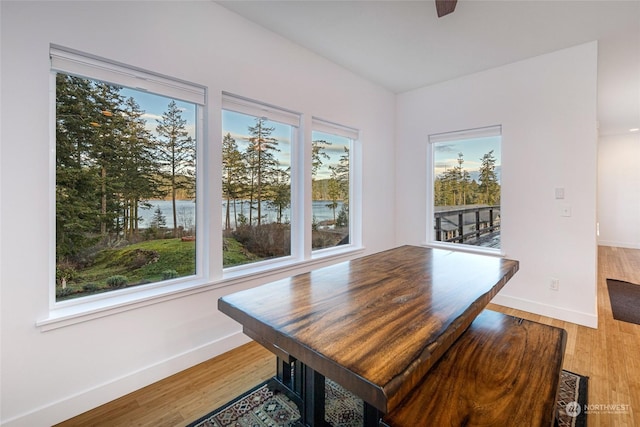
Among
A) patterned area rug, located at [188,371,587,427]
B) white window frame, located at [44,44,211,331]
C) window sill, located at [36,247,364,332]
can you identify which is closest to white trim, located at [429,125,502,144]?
window sill, located at [36,247,364,332]

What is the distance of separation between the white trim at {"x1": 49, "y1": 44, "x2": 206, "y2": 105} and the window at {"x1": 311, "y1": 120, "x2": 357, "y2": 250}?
128 centimetres

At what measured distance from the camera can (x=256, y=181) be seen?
102 inches

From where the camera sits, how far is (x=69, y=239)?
5.54 feet

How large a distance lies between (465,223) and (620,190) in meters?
5.26

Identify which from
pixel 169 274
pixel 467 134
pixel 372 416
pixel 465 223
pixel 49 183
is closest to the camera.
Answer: pixel 372 416

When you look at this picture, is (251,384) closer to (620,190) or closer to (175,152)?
(175,152)

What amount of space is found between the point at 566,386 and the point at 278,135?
2.84 metres

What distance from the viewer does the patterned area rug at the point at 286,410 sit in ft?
5.20

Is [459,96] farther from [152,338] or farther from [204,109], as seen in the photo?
[152,338]

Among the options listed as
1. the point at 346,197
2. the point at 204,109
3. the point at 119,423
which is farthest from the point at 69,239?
the point at 346,197

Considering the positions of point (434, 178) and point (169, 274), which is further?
point (434, 178)

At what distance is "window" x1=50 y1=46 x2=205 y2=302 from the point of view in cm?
167

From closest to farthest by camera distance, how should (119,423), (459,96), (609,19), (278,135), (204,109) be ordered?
(119,423) → (204,109) → (609,19) → (278,135) → (459,96)

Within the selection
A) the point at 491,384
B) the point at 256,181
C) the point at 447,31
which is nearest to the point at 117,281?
the point at 256,181
